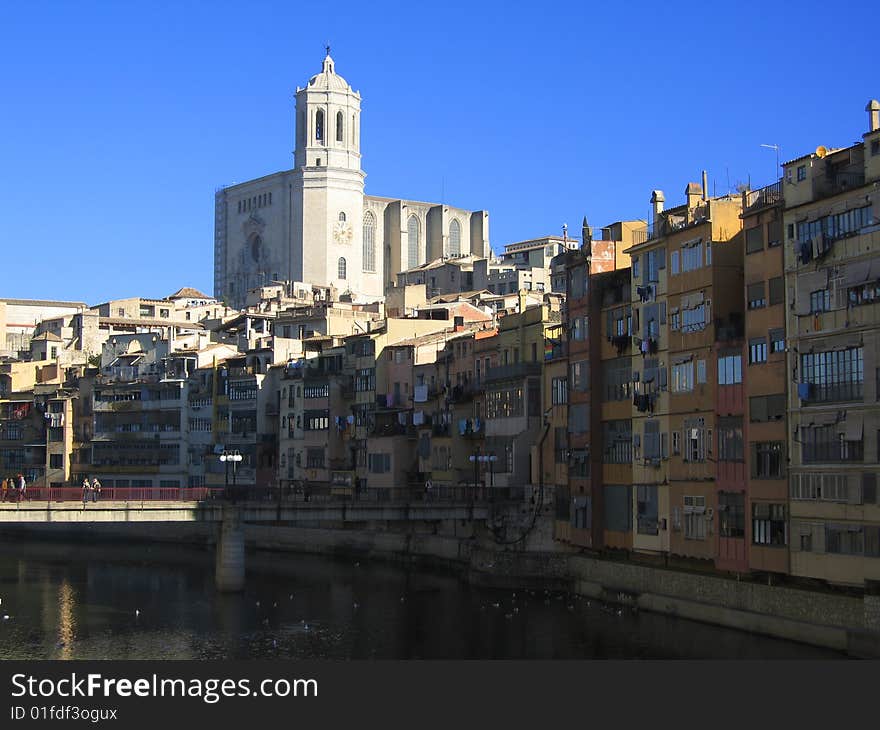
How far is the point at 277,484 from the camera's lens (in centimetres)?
10100

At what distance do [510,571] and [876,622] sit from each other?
80.7ft

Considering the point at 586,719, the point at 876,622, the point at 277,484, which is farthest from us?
the point at 277,484

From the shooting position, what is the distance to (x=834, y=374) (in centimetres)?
5006

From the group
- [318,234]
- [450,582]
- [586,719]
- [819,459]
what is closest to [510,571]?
[450,582]

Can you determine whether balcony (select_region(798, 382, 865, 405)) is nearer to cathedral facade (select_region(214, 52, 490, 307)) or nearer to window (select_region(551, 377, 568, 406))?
window (select_region(551, 377, 568, 406))

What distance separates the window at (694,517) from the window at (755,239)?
9493 millimetres

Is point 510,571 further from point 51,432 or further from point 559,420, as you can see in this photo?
point 51,432

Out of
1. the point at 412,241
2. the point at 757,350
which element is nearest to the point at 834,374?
the point at 757,350

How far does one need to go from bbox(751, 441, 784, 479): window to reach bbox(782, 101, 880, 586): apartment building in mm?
884

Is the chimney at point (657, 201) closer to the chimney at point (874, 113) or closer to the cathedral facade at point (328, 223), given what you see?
the chimney at point (874, 113)

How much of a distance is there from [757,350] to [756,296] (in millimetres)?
1897

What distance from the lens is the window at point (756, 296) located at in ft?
176

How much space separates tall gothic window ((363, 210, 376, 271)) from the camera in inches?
7411

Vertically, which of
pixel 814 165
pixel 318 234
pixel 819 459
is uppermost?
pixel 318 234
